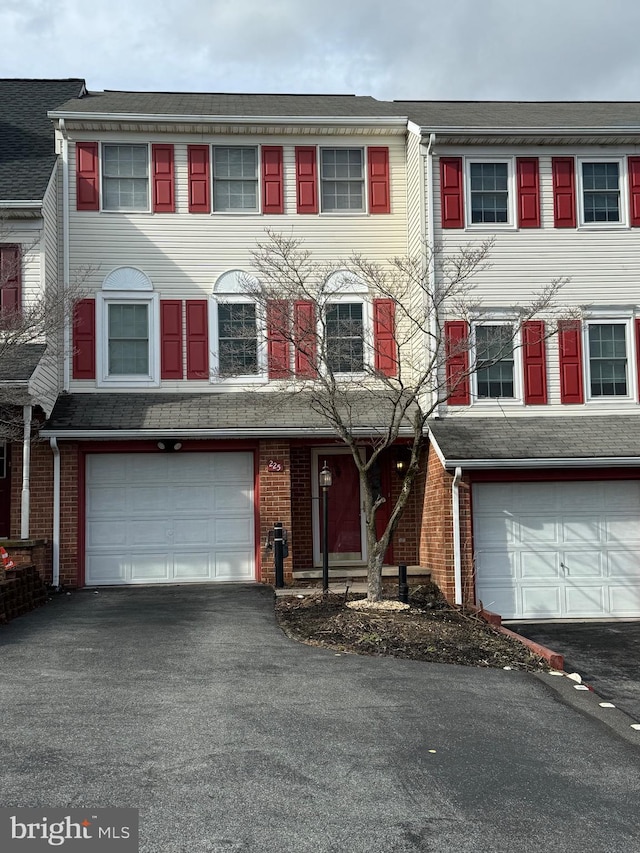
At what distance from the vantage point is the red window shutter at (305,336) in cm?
1288

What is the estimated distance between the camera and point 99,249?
15.8 meters

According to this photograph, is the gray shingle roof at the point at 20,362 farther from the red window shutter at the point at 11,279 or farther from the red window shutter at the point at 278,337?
the red window shutter at the point at 278,337

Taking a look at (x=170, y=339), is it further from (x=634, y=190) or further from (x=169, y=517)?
(x=634, y=190)

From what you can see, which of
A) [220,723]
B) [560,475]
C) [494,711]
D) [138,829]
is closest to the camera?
[138,829]

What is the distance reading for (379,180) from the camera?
16.5m

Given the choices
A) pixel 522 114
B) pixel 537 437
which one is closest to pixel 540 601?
pixel 537 437

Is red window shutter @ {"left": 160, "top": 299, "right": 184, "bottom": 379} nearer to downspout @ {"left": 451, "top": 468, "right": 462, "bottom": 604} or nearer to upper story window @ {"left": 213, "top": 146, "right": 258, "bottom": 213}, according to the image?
upper story window @ {"left": 213, "top": 146, "right": 258, "bottom": 213}

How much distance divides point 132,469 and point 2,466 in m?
2.23

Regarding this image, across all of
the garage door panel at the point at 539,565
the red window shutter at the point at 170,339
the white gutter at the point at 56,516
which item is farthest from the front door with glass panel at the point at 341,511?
the white gutter at the point at 56,516

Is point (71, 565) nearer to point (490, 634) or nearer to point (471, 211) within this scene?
point (490, 634)

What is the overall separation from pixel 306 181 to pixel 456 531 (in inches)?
274

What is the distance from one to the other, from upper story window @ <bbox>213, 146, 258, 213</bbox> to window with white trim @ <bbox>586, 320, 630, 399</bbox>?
644 cm

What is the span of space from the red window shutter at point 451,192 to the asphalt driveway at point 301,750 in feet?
27.1

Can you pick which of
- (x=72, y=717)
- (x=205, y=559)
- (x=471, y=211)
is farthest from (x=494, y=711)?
(x=471, y=211)
